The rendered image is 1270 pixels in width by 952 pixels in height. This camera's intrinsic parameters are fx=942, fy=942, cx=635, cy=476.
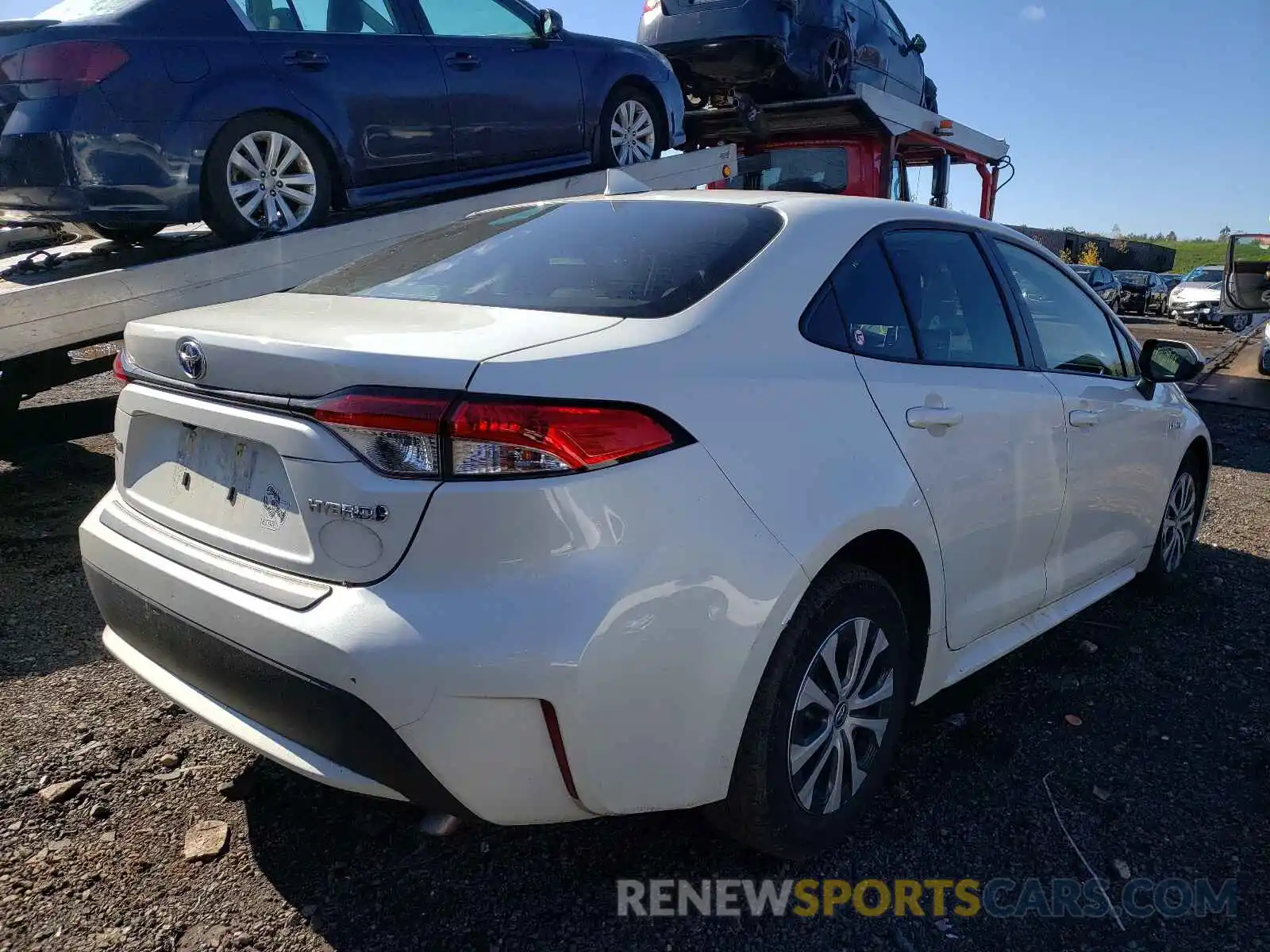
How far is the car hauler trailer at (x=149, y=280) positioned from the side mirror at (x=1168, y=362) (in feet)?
7.16

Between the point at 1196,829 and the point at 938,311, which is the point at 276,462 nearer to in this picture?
the point at 938,311

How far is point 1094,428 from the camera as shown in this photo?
3244 mm

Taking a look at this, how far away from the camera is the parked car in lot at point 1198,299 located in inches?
948

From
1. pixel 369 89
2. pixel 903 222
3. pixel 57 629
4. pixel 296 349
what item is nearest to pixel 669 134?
pixel 369 89

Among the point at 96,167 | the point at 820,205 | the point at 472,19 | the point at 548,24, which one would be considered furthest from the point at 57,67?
the point at 820,205

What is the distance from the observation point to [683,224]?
8.26 feet

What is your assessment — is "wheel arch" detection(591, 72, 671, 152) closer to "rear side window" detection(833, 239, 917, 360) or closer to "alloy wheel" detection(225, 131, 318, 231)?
"alloy wheel" detection(225, 131, 318, 231)

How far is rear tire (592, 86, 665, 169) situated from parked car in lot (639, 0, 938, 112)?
162 cm

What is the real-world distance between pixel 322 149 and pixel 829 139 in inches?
180

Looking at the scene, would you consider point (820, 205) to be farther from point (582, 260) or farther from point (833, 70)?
point (833, 70)

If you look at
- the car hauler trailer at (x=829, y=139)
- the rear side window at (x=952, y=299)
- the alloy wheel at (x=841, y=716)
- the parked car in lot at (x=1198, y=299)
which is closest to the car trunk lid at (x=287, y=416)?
the alloy wheel at (x=841, y=716)

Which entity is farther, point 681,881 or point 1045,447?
point 1045,447

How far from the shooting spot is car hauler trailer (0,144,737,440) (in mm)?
4047

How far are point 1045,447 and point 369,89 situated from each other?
3893 mm
